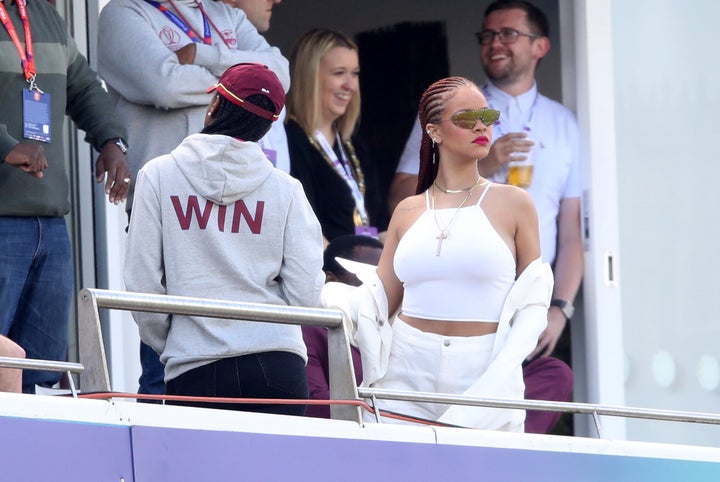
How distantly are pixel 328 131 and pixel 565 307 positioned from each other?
1328mm

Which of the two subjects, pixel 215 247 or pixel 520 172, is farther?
pixel 520 172

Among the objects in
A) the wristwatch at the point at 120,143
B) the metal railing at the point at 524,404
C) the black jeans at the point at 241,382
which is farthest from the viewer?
the wristwatch at the point at 120,143

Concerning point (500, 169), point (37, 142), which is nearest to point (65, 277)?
point (37, 142)

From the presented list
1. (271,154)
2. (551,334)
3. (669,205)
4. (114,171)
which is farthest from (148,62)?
(669,205)

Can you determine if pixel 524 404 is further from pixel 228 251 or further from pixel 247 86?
pixel 247 86

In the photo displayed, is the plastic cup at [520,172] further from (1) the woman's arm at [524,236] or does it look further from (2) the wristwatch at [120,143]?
(1) the woman's arm at [524,236]

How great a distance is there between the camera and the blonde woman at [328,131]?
21.8ft

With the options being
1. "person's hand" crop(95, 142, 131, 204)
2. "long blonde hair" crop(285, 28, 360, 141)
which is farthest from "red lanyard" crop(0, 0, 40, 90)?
"long blonde hair" crop(285, 28, 360, 141)

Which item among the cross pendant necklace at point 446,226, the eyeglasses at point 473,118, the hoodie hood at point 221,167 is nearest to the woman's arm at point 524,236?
the cross pendant necklace at point 446,226

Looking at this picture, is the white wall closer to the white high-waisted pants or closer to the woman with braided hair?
the woman with braided hair

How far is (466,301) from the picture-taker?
4246 millimetres

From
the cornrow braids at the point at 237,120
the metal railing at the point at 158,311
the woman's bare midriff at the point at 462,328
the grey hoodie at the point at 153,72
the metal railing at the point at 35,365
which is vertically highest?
the grey hoodie at the point at 153,72

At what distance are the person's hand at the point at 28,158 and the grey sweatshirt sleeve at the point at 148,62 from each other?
2.96 feet

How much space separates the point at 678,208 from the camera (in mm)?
7176
